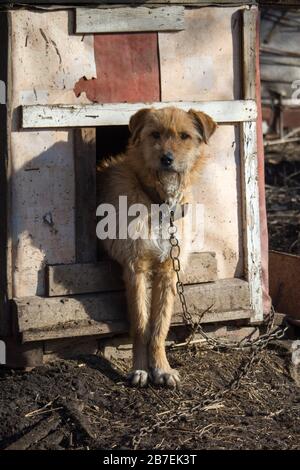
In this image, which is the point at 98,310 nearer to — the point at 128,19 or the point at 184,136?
the point at 184,136

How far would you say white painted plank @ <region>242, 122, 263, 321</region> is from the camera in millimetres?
7254

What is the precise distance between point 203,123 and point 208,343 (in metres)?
1.77

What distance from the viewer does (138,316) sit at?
665cm

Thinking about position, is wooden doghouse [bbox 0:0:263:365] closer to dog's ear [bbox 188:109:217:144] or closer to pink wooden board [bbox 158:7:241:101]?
pink wooden board [bbox 158:7:241:101]

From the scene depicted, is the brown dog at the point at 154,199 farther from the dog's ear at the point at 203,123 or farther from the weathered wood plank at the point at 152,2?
the weathered wood plank at the point at 152,2

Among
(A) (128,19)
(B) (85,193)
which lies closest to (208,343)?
(B) (85,193)

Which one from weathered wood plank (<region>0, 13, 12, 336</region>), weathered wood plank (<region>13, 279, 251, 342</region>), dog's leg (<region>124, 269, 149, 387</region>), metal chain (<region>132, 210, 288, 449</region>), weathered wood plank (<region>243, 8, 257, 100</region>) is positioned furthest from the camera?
weathered wood plank (<region>243, 8, 257, 100</region>)

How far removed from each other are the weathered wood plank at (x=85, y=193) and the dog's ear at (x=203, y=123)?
75cm

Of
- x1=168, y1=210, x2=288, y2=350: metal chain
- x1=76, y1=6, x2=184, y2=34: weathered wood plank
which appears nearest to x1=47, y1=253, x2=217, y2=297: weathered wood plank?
x1=168, y1=210, x2=288, y2=350: metal chain

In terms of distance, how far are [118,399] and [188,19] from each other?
2912mm

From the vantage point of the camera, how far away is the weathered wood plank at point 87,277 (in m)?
6.65

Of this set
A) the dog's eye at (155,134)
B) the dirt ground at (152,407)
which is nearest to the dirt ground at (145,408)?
the dirt ground at (152,407)

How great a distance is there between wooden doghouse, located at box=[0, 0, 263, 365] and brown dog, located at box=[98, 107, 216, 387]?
223mm
